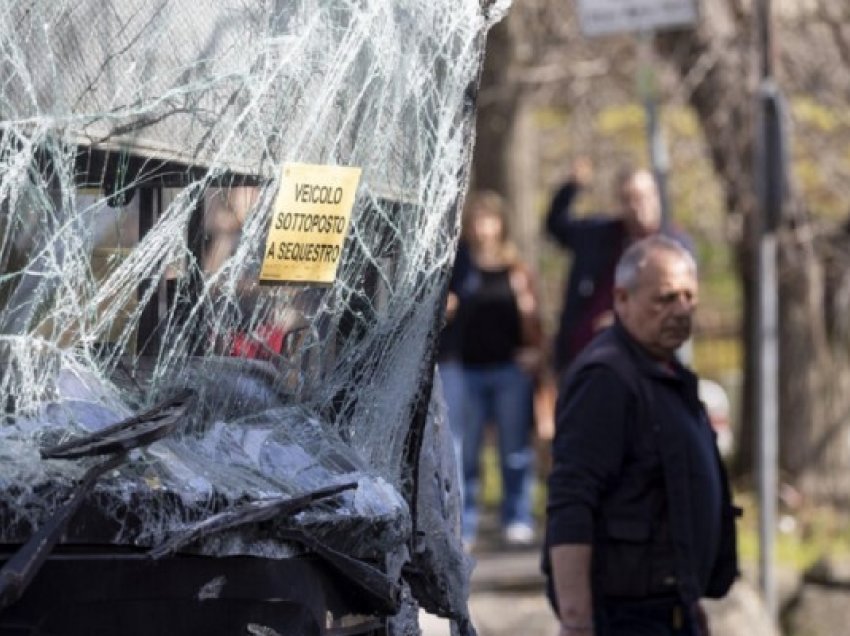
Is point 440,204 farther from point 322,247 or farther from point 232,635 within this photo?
point 232,635

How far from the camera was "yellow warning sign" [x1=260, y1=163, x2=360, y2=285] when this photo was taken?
444cm

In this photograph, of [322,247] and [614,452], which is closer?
[322,247]

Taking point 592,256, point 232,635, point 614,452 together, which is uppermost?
point 592,256

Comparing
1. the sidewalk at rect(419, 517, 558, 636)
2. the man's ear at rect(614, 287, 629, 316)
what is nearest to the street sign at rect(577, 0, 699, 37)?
the sidewalk at rect(419, 517, 558, 636)

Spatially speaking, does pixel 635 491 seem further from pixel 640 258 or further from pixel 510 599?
pixel 510 599

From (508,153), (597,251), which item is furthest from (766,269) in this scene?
(508,153)

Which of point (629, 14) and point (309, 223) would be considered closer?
point (309, 223)

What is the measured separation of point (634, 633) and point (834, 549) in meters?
6.17

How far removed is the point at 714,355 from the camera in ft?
72.8

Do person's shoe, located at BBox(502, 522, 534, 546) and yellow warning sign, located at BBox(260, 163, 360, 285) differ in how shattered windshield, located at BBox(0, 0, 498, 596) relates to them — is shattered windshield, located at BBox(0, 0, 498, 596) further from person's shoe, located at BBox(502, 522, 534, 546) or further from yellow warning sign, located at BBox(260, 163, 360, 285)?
person's shoe, located at BBox(502, 522, 534, 546)

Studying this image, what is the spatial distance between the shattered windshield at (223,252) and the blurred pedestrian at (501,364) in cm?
659

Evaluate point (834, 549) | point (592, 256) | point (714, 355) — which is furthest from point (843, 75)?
point (714, 355)

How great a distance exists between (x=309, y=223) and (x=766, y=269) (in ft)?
19.5

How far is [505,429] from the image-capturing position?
1153cm
